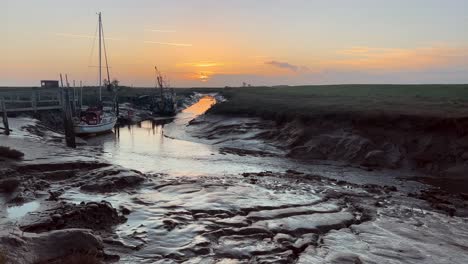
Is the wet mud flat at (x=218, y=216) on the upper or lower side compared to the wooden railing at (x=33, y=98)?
lower

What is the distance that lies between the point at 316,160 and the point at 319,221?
13620 mm

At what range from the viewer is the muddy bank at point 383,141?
73.7ft

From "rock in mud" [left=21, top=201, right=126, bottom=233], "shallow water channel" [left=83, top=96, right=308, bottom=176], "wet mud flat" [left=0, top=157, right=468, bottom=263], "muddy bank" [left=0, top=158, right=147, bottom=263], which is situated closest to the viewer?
"muddy bank" [left=0, top=158, right=147, bottom=263]

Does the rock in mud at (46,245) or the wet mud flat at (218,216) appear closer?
the rock in mud at (46,245)

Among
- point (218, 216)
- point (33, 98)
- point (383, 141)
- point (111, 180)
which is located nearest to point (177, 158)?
point (111, 180)

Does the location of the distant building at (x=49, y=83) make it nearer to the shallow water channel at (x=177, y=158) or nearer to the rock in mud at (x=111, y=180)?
the shallow water channel at (x=177, y=158)

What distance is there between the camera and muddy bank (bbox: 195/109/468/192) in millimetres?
22469

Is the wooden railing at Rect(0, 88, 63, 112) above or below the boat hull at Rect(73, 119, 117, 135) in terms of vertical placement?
above

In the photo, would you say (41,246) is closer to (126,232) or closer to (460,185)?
(126,232)

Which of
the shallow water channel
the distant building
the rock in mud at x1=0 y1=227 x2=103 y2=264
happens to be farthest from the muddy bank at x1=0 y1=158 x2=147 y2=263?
the distant building

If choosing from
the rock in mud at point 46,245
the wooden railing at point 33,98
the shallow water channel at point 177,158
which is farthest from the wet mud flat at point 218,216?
the wooden railing at point 33,98

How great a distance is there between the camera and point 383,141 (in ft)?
84.4

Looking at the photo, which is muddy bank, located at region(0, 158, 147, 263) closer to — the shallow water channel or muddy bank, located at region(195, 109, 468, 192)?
the shallow water channel

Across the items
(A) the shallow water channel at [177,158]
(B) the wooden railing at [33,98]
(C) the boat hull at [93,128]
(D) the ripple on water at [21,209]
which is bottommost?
(A) the shallow water channel at [177,158]
